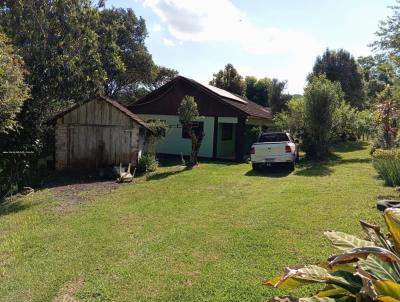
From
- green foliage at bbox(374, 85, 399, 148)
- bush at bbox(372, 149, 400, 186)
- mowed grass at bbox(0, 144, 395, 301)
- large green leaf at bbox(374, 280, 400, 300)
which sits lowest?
mowed grass at bbox(0, 144, 395, 301)

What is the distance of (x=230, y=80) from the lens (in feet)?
148

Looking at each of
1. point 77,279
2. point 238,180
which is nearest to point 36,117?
point 238,180

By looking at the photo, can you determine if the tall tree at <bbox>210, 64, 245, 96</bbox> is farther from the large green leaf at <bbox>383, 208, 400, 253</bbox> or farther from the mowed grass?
the large green leaf at <bbox>383, 208, 400, 253</bbox>

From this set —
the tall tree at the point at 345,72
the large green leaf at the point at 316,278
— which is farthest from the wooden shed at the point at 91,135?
the tall tree at the point at 345,72

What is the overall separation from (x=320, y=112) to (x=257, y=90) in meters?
25.3

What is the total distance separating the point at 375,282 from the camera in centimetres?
184

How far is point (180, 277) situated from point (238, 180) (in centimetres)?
923

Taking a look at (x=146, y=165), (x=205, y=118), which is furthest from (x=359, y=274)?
(x=205, y=118)

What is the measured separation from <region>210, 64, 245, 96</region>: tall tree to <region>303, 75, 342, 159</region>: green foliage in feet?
75.7

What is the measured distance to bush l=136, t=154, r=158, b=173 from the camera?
56.1 ft

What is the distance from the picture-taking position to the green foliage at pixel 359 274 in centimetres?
182

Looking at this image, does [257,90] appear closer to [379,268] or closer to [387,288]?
[379,268]

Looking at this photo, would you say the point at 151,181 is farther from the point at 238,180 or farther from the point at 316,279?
the point at 316,279

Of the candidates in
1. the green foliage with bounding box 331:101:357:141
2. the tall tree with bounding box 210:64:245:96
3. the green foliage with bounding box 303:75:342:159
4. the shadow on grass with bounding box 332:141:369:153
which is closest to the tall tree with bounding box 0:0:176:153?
the green foliage with bounding box 303:75:342:159
